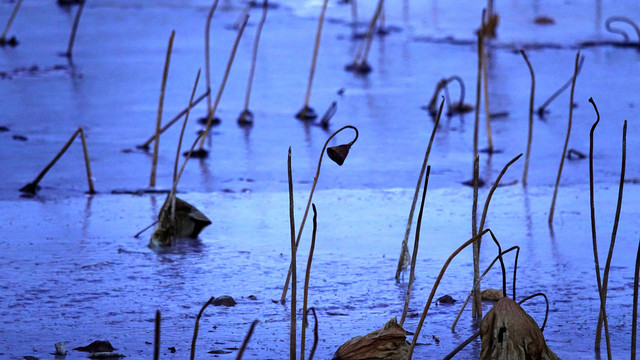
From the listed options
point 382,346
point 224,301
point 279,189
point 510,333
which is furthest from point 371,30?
point 510,333

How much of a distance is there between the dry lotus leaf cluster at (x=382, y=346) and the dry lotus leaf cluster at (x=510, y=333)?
0.18 metres

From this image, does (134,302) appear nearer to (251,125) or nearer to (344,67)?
(251,125)

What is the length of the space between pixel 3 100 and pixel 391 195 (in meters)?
2.82

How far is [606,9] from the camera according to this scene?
32.0 ft

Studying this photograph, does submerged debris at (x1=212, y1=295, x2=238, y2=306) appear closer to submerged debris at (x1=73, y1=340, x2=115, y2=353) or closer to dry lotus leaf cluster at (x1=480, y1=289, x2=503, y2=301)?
submerged debris at (x1=73, y1=340, x2=115, y2=353)

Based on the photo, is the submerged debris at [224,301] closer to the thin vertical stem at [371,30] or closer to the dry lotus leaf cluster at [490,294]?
the dry lotus leaf cluster at [490,294]

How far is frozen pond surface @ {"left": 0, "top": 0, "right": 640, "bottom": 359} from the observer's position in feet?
7.68

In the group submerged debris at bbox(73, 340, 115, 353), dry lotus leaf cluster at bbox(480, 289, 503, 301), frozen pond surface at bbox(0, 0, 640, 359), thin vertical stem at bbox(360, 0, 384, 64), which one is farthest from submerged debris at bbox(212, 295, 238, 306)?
thin vertical stem at bbox(360, 0, 384, 64)

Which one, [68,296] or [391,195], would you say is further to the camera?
[391,195]

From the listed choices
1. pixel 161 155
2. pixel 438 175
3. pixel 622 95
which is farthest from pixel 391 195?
pixel 622 95

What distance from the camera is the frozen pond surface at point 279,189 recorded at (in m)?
2.34

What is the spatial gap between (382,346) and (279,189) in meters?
1.95

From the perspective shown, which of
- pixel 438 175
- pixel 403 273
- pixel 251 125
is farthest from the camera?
pixel 251 125

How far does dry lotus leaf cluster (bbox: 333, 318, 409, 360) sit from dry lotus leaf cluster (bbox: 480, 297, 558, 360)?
0.60 feet
